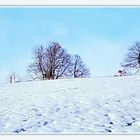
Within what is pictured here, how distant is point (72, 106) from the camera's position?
3.14m

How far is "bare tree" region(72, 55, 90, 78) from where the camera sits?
3193mm

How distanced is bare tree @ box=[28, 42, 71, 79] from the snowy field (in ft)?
0.29

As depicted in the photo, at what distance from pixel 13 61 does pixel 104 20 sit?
0.88 metres

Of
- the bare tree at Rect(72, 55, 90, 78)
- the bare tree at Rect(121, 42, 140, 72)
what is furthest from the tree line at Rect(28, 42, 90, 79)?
the bare tree at Rect(121, 42, 140, 72)

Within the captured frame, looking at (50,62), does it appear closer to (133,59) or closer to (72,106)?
(72,106)

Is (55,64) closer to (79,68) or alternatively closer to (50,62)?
(50,62)

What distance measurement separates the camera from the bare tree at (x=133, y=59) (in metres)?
3.12

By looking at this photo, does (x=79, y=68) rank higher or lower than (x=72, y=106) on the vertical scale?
higher

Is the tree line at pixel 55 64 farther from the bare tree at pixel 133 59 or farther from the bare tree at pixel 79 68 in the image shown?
the bare tree at pixel 133 59

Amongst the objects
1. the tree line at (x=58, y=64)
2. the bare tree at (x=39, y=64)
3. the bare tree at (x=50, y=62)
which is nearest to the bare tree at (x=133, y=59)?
the tree line at (x=58, y=64)

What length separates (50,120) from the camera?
10.1 ft


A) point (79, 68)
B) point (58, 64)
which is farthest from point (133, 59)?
point (58, 64)

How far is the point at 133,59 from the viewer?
3.13 meters

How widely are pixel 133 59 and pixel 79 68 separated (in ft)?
1.57
